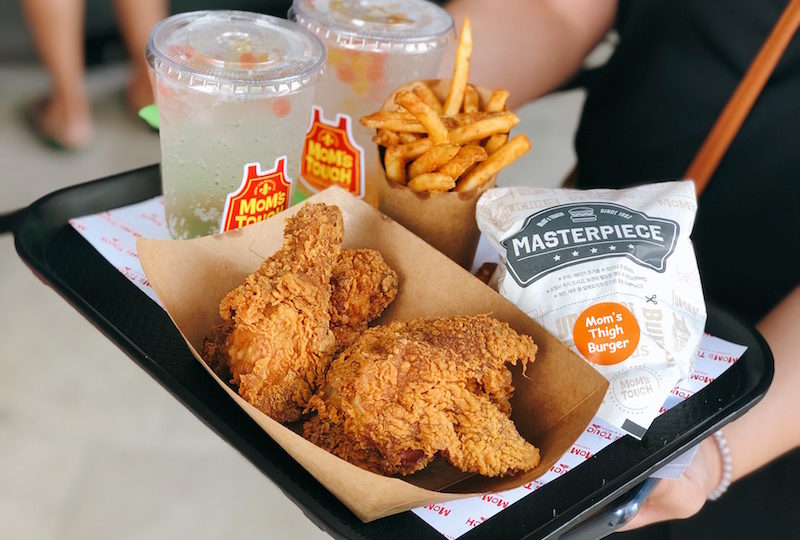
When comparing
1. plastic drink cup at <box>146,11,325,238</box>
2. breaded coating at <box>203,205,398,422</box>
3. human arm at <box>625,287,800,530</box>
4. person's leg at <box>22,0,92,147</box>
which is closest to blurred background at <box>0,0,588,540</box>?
plastic drink cup at <box>146,11,325,238</box>

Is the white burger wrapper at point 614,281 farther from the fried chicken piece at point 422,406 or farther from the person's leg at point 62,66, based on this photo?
the person's leg at point 62,66

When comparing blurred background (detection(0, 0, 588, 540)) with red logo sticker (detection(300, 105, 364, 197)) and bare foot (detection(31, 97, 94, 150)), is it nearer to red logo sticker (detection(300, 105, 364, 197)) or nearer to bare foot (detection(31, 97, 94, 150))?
red logo sticker (detection(300, 105, 364, 197))

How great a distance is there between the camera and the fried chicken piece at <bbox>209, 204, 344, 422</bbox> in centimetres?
105

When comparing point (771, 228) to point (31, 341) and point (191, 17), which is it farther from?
point (31, 341)

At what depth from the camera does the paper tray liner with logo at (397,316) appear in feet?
3.09

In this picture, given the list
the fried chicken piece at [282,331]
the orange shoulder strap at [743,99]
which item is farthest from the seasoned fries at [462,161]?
the orange shoulder strap at [743,99]

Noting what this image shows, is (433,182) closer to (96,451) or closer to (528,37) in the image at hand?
(528,37)

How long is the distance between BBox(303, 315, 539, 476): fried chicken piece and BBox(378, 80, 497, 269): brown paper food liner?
27 centimetres

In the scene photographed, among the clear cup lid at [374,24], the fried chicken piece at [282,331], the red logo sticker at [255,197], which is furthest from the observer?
the clear cup lid at [374,24]

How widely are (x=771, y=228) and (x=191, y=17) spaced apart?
115 centimetres

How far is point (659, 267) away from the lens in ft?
3.83

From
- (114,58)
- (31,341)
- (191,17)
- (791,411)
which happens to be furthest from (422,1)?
(114,58)

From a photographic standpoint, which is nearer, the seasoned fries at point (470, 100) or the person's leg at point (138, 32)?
the seasoned fries at point (470, 100)

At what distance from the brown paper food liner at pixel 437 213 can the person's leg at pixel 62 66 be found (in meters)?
2.73
